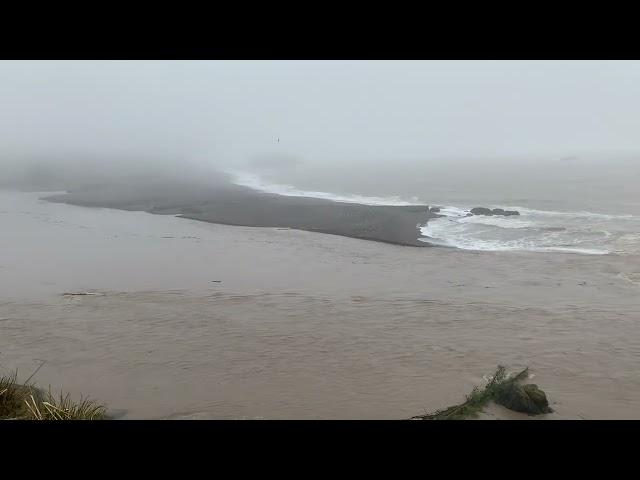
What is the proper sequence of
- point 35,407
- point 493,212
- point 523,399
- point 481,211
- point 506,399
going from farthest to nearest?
1. point 481,211
2. point 493,212
3. point 506,399
4. point 523,399
5. point 35,407

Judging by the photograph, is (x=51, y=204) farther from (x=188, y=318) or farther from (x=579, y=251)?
(x=579, y=251)

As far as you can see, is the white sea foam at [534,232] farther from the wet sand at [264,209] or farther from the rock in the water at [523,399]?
the rock in the water at [523,399]

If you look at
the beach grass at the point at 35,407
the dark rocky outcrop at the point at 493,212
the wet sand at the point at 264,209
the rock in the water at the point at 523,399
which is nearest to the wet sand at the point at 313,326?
the rock in the water at the point at 523,399

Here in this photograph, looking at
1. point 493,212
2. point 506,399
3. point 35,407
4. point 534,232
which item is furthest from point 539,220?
point 35,407

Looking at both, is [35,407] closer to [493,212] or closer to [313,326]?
[313,326]

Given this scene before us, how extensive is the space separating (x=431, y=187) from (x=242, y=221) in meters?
33.0

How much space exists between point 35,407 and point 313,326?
23.3 ft

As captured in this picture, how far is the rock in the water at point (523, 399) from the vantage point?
26.0ft

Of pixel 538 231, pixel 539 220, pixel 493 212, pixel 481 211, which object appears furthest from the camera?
pixel 481 211

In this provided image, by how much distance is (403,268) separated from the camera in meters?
18.3

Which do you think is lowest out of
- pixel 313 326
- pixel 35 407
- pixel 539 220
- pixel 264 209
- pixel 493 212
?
pixel 35 407

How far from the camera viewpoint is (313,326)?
12.3 m

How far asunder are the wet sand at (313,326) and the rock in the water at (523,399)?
0.19m
